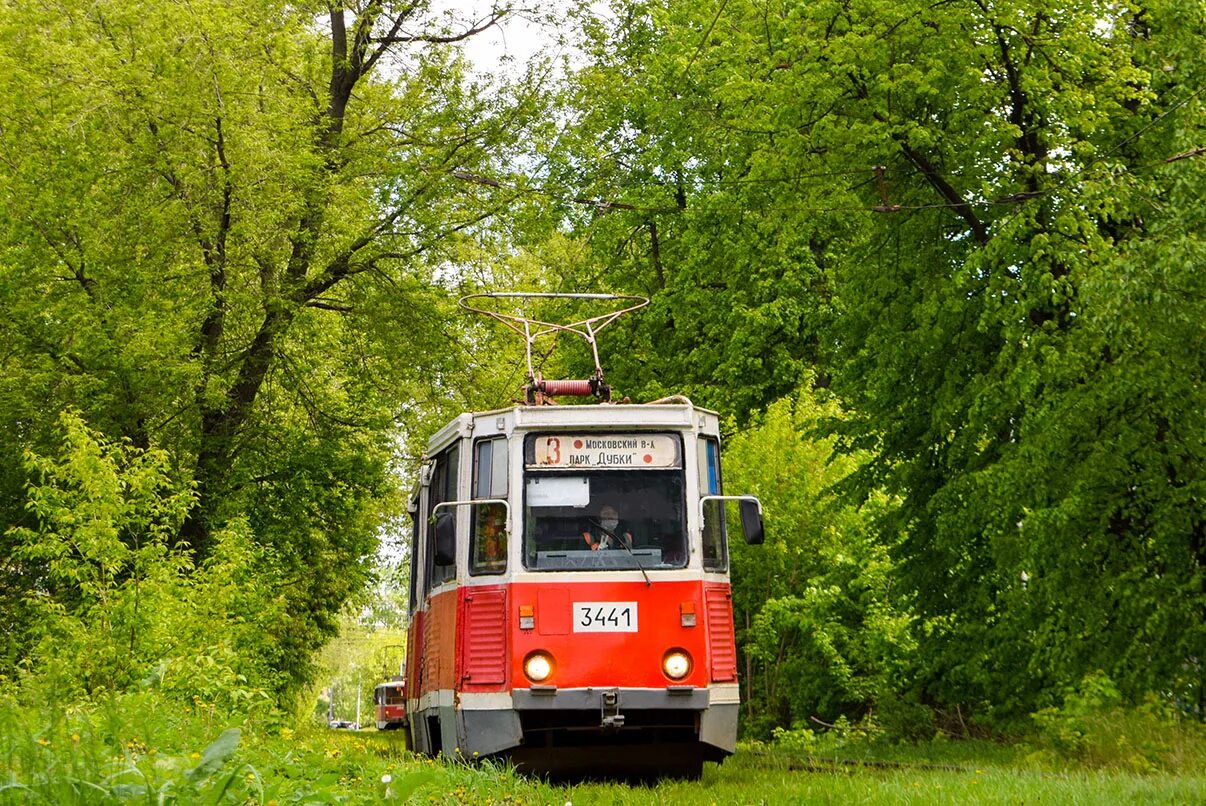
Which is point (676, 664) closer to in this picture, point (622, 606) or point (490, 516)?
point (622, 606)

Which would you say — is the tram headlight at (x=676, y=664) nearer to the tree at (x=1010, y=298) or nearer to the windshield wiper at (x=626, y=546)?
the windshield wiper at (x=626, y=546)

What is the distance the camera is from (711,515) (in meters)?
13.2

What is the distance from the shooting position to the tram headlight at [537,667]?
12.5 m

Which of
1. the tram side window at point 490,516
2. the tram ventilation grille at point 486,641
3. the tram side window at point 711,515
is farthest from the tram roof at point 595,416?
the tram ventilation grille at point 486,641

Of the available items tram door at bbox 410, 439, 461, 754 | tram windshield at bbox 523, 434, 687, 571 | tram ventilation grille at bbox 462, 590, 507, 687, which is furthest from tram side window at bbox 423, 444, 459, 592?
tram windshield at bbox 523, 434, 687, 571

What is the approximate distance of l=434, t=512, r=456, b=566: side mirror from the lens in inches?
501

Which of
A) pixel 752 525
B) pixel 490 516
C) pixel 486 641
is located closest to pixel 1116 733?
pixel 752 525

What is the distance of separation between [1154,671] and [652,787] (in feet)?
18.7

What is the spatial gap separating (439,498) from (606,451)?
8.06ft

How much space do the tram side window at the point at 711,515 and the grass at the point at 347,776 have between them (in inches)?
71.5

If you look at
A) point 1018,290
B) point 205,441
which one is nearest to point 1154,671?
point 1018,290

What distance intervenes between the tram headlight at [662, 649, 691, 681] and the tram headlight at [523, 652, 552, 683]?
36.9 inches

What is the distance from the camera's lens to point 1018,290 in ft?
57.0

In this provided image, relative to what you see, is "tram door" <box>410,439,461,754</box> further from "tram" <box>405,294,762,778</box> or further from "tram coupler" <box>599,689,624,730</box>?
"tram coupler" <box>599,689,624,730</box>
